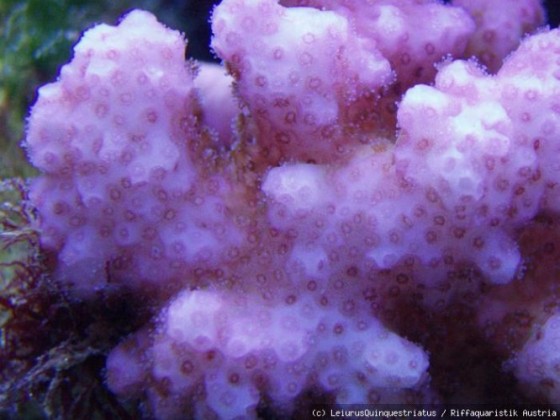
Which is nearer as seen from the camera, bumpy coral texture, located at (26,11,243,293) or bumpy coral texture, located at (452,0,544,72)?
bumpy coral texture, located at (26,11,243,293)

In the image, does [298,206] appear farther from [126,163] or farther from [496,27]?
A: [496,27]

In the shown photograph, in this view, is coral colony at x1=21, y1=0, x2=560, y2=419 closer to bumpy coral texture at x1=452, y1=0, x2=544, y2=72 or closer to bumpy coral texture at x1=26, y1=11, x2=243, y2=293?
bumpy coral texture at x1=26, y1=11, x2=243, y2=293

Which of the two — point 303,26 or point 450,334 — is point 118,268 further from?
point 450,334

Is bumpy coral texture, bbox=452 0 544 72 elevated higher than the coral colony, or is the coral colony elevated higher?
bumpy coral texture, bbox=452 0 544 72

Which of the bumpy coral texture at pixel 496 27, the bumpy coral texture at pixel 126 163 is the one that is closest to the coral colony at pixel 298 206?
the bumpy coral texture at pixel 126 163

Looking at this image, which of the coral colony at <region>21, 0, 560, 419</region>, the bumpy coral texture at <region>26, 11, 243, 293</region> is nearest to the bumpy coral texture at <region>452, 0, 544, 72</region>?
Answer: the coral colony at <region>21, 0, 560, 419</region>

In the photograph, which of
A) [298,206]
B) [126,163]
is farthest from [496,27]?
[126,163]

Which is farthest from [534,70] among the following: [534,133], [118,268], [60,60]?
[60,60]

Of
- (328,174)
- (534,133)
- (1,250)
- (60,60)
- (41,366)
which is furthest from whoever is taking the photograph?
(60,60)
